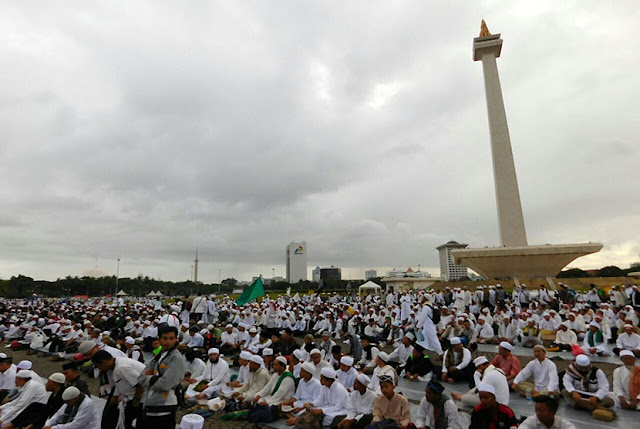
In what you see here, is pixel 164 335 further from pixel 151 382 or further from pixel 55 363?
pixel 55 363

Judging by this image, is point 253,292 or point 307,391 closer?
point 307,391

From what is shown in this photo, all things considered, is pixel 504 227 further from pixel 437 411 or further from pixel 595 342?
pixel 437 411

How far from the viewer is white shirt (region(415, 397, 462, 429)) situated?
3748 mm

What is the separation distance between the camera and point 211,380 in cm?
649

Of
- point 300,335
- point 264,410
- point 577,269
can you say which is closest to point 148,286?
point 300,335

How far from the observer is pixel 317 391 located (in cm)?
508

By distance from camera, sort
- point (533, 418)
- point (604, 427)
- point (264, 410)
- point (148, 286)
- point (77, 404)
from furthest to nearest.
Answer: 1. point (148, 286)
2. point (264, 410)
3. point (604, 427)
4. point (77, 404)
5. point (533, 418)

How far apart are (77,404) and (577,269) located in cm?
4652

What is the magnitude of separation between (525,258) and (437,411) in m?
22.2

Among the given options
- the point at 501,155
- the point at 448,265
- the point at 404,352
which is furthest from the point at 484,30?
the point at 448,265

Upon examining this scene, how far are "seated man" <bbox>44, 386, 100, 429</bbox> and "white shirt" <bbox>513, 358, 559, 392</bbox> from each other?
529 cm

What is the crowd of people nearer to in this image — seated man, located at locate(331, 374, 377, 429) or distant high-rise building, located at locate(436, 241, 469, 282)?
seated man, located at locate(331, 374, 377, 429)

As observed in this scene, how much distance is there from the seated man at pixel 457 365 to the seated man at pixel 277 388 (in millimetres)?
2889

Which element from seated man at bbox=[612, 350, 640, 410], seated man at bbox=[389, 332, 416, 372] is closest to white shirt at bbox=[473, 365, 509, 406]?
seated man at bbox=[612, 350, 640, 410]
